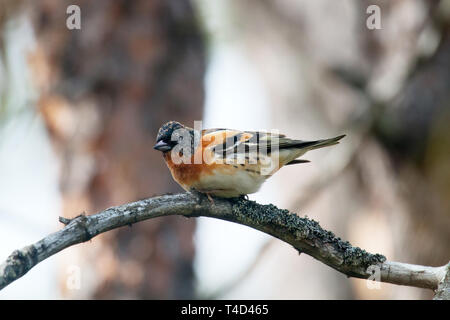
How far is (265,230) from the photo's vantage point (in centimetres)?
479

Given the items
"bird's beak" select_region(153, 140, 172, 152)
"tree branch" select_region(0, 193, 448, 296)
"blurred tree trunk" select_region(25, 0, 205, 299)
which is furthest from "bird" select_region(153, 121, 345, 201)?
"blurred tree trunk" select_region(25, 0, 205, 299)

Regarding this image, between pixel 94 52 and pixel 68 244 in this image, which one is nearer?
pixel 68 244

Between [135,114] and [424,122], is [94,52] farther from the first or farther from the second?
[424,122]

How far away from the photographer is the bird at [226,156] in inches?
215

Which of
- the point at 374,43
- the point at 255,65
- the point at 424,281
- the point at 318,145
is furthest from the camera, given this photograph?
the point at 255,65

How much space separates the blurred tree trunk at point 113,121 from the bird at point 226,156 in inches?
127

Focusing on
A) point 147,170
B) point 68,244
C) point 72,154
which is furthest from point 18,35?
point 68,244

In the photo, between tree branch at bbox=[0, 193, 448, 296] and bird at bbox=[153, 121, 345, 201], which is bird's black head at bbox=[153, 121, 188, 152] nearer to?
bird at bbox=[153, 121, 345, 201]

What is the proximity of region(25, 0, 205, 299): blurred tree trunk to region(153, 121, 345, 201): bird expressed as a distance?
324 cm

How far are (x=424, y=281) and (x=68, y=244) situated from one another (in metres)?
2.52

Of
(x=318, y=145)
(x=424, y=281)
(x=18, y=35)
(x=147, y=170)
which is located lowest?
(x=424, y=281)

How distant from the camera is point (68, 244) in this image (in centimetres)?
355

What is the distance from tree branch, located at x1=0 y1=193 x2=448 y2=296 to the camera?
3.66m

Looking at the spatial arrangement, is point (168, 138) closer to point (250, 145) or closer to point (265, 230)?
point (250, 145)
